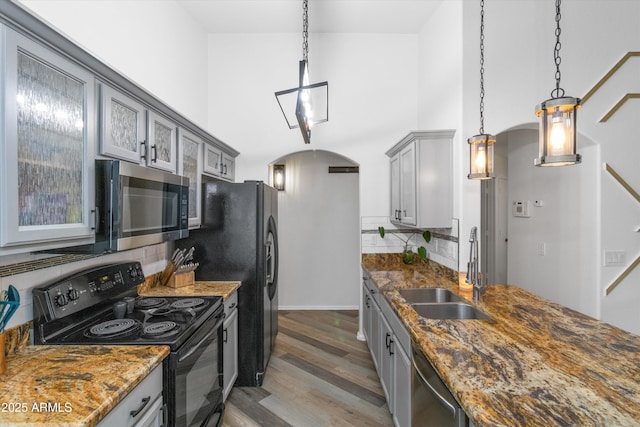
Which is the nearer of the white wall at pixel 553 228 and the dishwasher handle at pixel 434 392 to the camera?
the dishwasher handle at pixel 434 392

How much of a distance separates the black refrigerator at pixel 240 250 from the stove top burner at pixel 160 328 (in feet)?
3.23

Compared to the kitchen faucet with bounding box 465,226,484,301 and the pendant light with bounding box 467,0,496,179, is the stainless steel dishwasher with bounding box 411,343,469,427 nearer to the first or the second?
the kitchen faucet with bounding box 465,226,484,301

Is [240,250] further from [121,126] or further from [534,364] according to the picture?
[534,364]

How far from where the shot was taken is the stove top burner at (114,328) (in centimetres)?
152

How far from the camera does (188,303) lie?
2.03 meters

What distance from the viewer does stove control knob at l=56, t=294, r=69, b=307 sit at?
1500 mm

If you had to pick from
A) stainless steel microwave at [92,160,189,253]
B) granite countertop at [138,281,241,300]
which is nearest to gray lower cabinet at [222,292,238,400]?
granite countertop at [138,281,241,300]

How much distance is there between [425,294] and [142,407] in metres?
1.91

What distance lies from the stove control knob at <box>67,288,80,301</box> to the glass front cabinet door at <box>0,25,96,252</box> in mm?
457

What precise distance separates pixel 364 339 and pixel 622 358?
2546 mm

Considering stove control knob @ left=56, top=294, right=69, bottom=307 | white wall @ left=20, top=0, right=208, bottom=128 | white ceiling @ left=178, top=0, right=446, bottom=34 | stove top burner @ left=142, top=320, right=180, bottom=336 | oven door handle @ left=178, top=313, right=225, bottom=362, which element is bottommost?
oven door handle @ left=178, top=313, right=225, bottom=362

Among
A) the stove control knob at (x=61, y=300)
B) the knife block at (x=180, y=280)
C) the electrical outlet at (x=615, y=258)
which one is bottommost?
the knife block at (x=180, y=280)

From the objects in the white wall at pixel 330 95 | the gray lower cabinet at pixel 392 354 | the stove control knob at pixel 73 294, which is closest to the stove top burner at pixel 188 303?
the stove control knob at pixel 73 294

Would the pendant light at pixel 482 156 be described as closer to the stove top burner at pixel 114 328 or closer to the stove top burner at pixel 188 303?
the stove top burner at pixel 188 303
